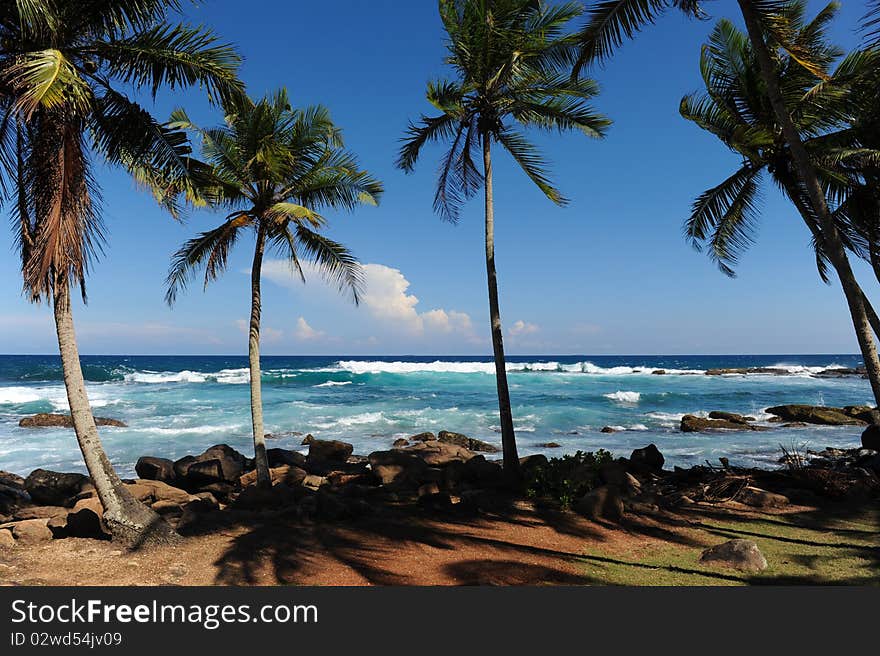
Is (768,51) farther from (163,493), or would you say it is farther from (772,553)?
(163,493)

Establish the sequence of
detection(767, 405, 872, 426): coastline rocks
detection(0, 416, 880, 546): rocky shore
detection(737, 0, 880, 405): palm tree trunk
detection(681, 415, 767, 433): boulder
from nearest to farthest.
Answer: detection(737, 0, 880, 405): palm tree trunk
detection(0, 416, 880, 546): rocky shore
detection(681, 415, 767, 433): boulder
detection(767, 405, 872, 426): coastline rocks

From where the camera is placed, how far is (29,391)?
140ft

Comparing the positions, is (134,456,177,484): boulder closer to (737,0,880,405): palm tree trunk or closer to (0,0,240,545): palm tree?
(0,0,240,545): palm tree

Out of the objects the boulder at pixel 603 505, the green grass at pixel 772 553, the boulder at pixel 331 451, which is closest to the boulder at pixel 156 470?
the boulder at pixel 331 451

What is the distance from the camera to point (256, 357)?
11234 mm

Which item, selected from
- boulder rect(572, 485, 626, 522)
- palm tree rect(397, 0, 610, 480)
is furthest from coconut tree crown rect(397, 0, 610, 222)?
boulder rect(572, 485, 626, 522)

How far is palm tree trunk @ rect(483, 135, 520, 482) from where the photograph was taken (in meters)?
11.0

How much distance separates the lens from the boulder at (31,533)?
746 cm

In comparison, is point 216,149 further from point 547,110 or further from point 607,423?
point 607,423

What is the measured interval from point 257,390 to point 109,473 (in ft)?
12.8

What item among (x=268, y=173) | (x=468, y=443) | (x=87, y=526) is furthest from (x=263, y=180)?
(x=468, y=443)

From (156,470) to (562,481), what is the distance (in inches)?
467

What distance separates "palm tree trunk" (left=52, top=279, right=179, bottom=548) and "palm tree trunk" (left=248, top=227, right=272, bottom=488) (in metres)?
3.48

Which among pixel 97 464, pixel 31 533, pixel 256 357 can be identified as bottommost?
pixel 31 533
